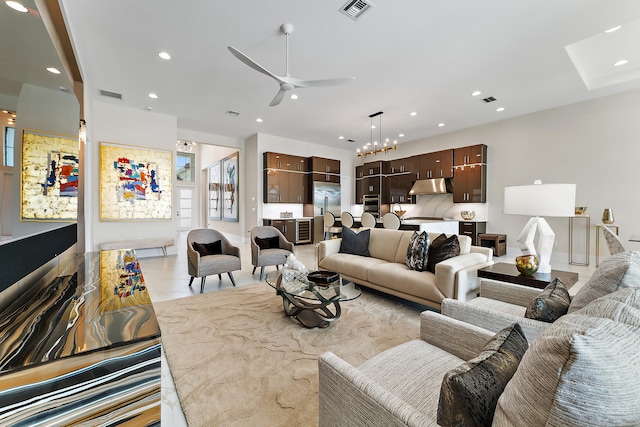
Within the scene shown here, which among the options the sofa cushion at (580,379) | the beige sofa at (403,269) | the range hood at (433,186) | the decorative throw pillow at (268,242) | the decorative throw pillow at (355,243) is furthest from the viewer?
the range hood at (433,186)

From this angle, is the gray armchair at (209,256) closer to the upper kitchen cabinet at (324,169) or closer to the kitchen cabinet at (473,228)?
the upper kitchen cabinet at (324,169)

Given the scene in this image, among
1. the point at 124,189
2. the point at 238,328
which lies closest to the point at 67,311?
the point at 238,328

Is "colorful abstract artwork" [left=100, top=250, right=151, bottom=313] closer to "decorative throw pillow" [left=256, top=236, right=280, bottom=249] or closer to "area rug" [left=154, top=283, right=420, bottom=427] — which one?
"area rug" [left=154, top=283, right=420, bottom=427]

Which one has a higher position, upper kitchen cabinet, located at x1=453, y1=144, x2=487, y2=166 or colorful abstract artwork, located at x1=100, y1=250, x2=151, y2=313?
upper kitchen cabinet, located at x1=453, y1=144, x2=487, y2=166

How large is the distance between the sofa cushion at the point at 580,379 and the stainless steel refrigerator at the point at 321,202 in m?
7.66

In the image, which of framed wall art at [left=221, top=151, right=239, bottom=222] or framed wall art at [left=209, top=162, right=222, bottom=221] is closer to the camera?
framed wall art at [left=221, top=151, right=239, bottom=222]

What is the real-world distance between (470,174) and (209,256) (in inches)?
249

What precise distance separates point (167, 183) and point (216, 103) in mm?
2171

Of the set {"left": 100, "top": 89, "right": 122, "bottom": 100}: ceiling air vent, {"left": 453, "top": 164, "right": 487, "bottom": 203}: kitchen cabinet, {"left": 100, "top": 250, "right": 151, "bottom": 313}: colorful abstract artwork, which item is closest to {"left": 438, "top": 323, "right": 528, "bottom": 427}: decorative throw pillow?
{"left": 100, "top": 250, "right": 151, "bottom": 313}: colorful abstract artwork

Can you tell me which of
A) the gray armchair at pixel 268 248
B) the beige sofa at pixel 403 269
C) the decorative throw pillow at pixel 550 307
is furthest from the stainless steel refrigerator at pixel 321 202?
the decorative throw pillow at pixel 550 307

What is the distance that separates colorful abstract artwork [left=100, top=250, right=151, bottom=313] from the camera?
1.15 metres

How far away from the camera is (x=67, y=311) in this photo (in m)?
1.05

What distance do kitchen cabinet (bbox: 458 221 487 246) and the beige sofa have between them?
3616mm

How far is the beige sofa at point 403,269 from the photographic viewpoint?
8.44 feet
